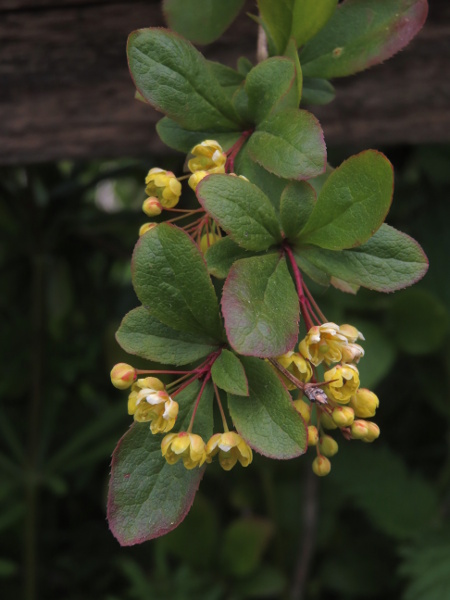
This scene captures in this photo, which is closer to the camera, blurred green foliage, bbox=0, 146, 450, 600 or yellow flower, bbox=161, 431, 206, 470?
yellow flower, bbox=161, 431, 206, 470

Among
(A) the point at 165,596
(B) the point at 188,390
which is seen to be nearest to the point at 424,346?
(A) the point at 165,596

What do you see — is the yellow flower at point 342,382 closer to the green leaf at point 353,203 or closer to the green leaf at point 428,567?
the green leaf at point 353,203

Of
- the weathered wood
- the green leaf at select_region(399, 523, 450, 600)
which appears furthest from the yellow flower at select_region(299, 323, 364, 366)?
the green leaf at select_region(399, 523, 450, 600)

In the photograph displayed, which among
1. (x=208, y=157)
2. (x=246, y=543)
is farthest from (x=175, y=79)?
(x=246, y=543)

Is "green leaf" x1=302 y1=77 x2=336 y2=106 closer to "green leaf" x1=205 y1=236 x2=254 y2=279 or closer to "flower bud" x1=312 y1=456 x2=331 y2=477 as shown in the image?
"green leaf" x1=205 y1=236 x2=254 y2=279

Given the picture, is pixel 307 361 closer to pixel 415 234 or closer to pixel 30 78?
pixel 30 78

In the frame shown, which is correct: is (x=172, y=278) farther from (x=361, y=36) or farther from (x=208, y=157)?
(x=361, y=36)
